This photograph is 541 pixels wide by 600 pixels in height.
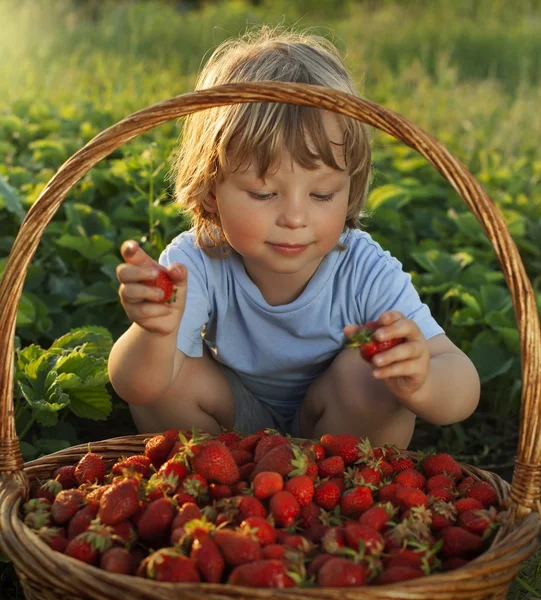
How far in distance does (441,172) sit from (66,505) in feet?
2.75

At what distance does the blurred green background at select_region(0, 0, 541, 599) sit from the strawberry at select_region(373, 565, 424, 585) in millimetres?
602

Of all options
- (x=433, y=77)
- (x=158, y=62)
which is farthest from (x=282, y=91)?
(x=433, y=77)

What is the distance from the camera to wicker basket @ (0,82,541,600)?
126cm

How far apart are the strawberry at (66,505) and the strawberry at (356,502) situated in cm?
45

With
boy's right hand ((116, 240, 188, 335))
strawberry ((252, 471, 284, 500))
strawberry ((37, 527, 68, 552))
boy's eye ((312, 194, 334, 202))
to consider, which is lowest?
strawberry ((37, 527, 68, 552))

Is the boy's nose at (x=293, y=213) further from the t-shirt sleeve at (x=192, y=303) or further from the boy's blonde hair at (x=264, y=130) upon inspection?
the t-shirt sleeve at (x=192, y=303)

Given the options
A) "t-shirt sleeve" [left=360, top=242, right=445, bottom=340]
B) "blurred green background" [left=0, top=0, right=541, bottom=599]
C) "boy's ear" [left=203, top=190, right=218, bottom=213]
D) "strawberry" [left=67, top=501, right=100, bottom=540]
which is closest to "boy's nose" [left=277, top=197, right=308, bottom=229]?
"boy's ear" [left=203, top=190, right=218, bottom=213]

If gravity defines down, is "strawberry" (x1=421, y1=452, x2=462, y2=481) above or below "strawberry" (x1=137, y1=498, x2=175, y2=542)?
below

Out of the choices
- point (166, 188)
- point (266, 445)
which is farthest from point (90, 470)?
point (166, 188)

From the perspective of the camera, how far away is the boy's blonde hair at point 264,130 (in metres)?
1.80

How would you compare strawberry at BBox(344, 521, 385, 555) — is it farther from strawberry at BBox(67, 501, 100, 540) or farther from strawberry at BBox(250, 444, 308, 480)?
strawberry at BBox(67, 501, 100, 540)

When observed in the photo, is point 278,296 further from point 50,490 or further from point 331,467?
point 50,490

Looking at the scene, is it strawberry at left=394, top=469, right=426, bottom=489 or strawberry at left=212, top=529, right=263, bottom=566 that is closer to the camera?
strawberry at left=212, top=529, right=263, bottom=566

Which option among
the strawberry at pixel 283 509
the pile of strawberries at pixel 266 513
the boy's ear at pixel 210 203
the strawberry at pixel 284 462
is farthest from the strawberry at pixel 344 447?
the boy's ear at pixel 210 203
